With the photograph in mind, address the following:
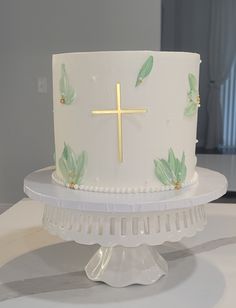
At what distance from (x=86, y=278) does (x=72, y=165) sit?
0.27m

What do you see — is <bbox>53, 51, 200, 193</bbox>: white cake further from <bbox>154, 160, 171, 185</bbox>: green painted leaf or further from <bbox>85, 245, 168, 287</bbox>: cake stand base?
<bbox>85, 245, 168, 287</bbox>: cake stand base

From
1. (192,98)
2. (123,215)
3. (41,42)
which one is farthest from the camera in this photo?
(41,42)

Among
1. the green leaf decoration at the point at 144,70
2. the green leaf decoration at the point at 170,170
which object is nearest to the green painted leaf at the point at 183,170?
the green leaf decoration at the point at 170,170

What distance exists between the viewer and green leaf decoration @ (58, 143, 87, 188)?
0.97 meters

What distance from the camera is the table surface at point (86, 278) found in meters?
0.95

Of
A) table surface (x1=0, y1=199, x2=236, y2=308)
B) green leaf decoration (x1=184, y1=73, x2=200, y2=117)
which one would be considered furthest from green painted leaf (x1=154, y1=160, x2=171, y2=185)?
table surface (x1=0, y1=199, x2=236, y2=308)

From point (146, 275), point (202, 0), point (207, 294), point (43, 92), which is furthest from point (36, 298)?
point (202, 0)

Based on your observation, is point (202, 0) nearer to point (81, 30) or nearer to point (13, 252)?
point (81, 30)

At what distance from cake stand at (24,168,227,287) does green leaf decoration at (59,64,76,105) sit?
0.19 meters

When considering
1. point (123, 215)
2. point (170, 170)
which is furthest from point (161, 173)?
point (123, 215)

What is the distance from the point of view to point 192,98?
1.00 metres

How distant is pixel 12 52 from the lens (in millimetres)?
3023

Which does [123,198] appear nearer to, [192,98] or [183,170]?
[183,170]

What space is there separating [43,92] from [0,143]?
0.46 meters
